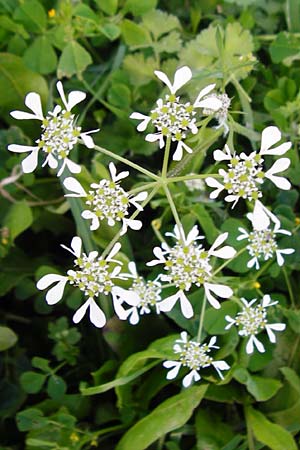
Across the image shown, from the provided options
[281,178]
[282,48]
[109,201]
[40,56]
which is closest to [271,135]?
[281,178]

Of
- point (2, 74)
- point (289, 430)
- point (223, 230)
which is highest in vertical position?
point (2, 74)

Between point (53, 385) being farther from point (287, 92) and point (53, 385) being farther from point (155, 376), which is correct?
point (287, 92)

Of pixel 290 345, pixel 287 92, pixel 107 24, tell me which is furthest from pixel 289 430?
pixel 107 24

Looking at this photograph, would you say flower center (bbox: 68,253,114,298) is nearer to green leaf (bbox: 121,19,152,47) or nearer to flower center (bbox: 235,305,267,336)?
flower center (bbox: 235,305,267,336)

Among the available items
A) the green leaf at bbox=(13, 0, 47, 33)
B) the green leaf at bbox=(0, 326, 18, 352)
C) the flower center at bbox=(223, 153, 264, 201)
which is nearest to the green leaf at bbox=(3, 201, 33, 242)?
the green leaf at bbox=(0, 326, 18, 352)

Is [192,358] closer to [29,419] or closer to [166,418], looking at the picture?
[166,418]

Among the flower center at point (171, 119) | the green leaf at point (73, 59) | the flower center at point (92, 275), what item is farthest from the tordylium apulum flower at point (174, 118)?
the green leaf at point (73, 59)
